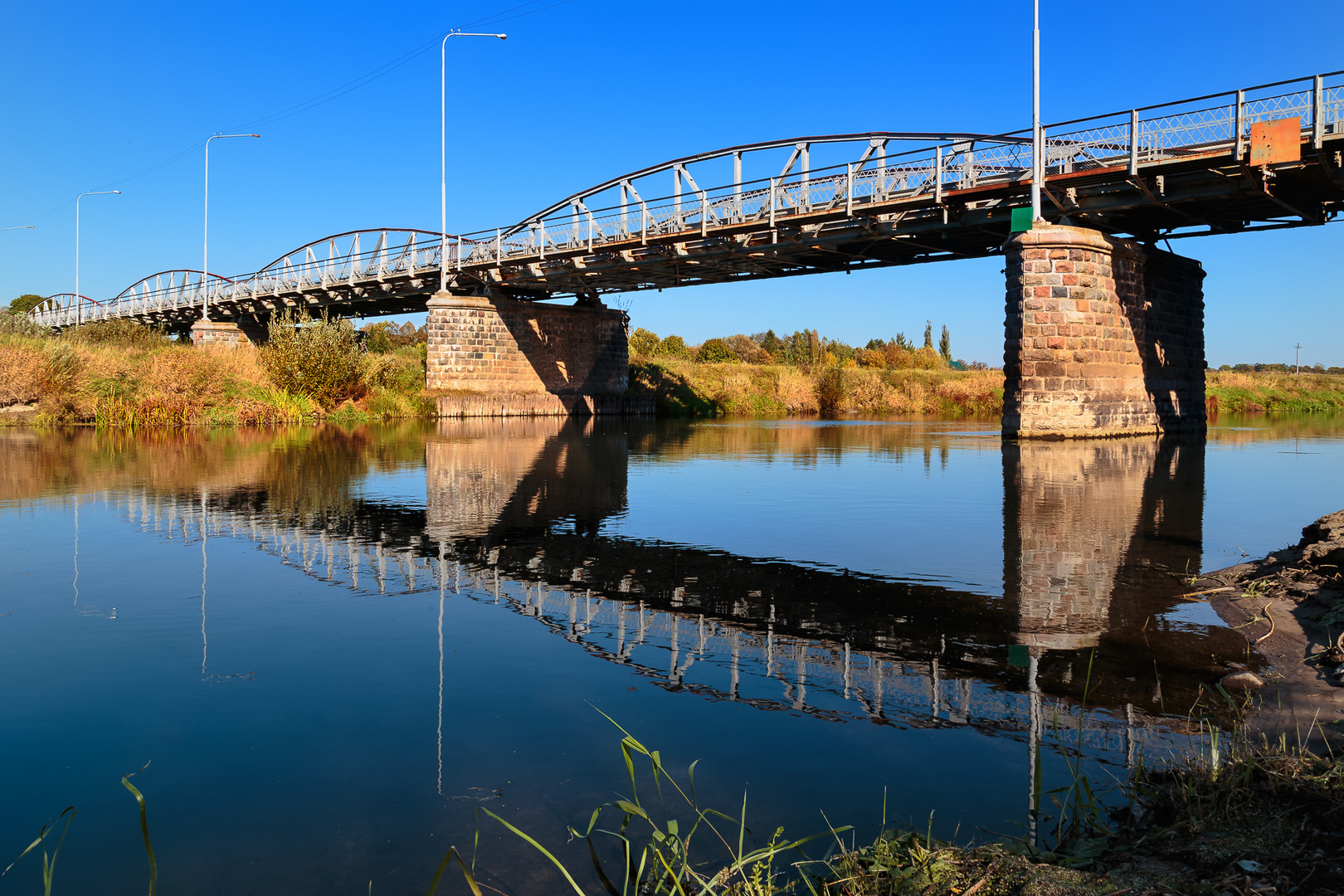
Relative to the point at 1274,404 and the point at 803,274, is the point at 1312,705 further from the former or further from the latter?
the point at 1274,404

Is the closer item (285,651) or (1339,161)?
(285,651)

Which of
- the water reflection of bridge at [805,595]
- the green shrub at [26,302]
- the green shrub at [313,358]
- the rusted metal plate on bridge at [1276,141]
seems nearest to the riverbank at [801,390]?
the green shrub at [313,358]

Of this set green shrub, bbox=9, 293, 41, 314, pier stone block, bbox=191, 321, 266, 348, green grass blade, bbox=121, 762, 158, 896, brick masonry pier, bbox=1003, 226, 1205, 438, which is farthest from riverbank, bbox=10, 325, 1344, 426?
green shrub, bbox=9, 293, 41, 314

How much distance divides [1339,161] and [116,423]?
32633mm

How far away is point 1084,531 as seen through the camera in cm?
920

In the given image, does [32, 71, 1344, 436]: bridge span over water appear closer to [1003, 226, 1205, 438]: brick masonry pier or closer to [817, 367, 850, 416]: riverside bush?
[1003, 226, 1205, 438]: brick masonry pier

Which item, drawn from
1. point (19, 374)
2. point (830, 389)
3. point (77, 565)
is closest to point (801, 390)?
point (830, 389)

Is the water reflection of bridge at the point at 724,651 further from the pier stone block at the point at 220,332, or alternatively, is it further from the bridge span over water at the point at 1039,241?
the pier stone block at the point at 220,332

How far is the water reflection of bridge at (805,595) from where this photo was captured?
4.20 m

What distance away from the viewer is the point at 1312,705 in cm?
391

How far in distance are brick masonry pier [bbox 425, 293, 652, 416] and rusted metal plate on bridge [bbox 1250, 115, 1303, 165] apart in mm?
30563

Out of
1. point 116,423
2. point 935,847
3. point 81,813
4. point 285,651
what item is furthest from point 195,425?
point 935,847

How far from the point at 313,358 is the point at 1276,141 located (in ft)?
99.1

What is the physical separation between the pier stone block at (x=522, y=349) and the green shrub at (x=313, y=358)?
5.04m
